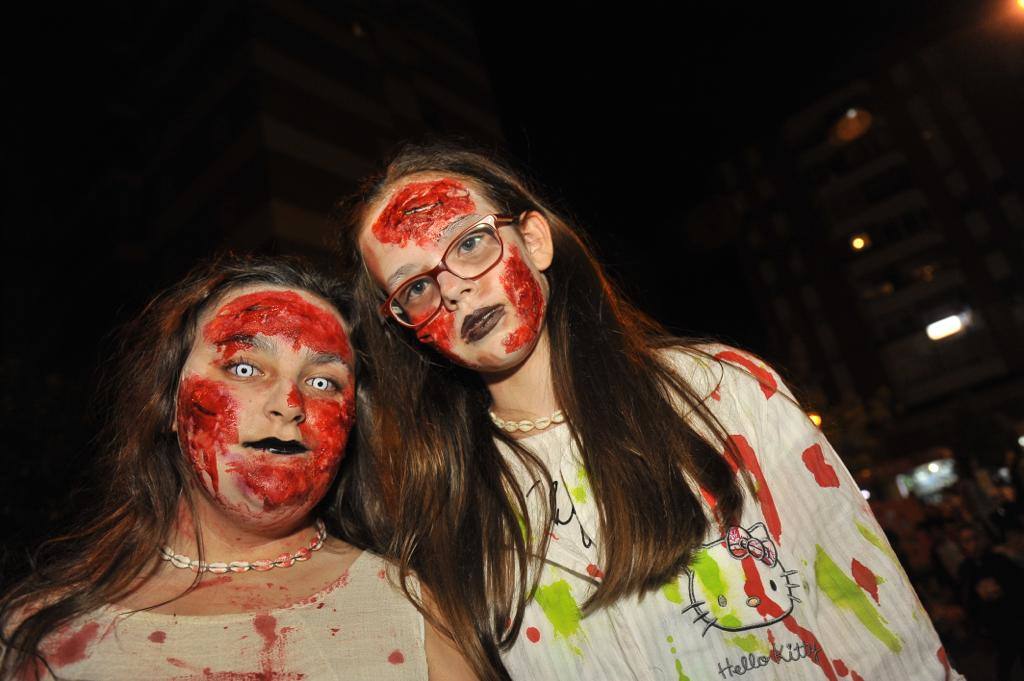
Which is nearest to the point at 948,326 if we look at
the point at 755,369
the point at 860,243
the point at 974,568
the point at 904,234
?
the point at 904,234

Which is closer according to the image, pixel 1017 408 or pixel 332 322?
pixel 332 322

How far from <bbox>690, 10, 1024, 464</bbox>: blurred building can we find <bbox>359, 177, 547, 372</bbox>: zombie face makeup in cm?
1920

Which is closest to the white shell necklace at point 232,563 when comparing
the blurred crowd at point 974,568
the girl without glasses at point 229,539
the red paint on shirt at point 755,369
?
the girl without glasses at point 229,539

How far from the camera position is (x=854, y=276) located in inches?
931

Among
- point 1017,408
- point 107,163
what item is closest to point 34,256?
point 107,163

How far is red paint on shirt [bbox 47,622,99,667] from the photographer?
1656mm

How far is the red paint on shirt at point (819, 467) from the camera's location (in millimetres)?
1856

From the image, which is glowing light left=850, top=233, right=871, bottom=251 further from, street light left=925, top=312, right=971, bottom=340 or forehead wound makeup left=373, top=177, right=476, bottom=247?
forehead wound makeup left=373, top=177, right=476, bottom=247

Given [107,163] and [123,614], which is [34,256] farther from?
[123,614]

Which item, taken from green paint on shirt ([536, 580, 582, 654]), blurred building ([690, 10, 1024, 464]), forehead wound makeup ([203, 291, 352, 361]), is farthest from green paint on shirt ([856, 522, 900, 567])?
blurred building ([690, 10, 1024, 464])

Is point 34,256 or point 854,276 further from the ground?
point 854,276

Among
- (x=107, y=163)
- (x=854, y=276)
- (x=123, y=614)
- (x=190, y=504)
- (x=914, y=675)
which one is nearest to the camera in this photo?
(x=914, y=675)

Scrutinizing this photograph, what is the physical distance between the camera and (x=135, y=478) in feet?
7.05

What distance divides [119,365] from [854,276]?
82.3ft
